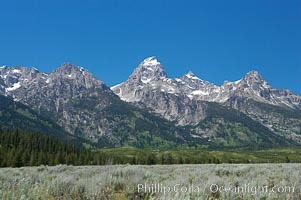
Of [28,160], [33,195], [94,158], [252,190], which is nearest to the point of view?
[33,195]

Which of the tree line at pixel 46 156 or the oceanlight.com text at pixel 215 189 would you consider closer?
the oceanlight.com text at pixel 215 189

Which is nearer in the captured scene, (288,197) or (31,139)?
(288,197)

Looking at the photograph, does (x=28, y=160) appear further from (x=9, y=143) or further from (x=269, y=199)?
(x=269, y=199)

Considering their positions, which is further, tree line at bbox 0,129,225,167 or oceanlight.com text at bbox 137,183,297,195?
tree line at bbox 0,129,225,167

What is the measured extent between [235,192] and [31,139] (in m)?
150

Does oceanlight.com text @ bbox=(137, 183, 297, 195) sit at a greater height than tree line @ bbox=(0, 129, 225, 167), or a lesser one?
lesser

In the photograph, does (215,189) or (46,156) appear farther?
(46,156)

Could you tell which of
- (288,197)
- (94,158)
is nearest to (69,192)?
(288,197)

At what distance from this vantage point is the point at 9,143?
137 meters

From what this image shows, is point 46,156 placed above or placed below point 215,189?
above

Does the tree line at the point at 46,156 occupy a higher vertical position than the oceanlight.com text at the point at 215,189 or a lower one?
higher

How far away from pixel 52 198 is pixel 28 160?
101778 millimetres

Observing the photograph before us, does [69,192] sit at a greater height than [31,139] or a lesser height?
lesser

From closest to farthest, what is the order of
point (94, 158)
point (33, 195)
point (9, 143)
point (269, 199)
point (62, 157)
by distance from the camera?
point (33, 195) → point (269, 199) → point (62, 157) → point (94, 158) → point (9, 143)
